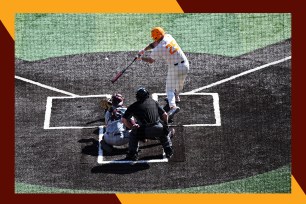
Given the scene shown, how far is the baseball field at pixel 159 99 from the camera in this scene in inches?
795

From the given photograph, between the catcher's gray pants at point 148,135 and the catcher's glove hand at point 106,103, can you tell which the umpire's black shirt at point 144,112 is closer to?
the catcher's gray pants at point 148,135

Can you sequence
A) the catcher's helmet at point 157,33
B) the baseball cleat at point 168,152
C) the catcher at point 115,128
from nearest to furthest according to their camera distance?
the baseball cleat at point 168,152
the catcher at point 115,128
the catcher's helmet at point 157,33

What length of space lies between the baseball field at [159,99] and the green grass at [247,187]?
2cm

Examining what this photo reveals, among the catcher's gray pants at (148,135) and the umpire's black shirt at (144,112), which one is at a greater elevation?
the umpire's black shirt at (144,112)

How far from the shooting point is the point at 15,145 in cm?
2136

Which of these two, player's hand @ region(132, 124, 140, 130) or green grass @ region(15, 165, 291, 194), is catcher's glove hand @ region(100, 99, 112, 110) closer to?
player's hand @ region(132, 124, 140, 130)

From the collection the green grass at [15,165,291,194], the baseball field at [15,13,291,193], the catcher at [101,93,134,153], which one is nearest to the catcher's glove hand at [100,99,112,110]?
the catcher at [101,93,134,153]

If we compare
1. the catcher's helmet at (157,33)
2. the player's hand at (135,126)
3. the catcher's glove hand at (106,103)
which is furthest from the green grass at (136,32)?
the player's hand at (135,126)

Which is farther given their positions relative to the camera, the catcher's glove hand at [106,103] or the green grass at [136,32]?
the green grass at [136,32]

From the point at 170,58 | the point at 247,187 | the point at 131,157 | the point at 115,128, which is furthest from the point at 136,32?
the point at 247,187

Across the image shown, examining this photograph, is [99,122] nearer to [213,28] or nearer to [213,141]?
[213,141]

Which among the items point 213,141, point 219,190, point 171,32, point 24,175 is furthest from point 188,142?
point 171,32

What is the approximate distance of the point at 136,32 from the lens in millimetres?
26547

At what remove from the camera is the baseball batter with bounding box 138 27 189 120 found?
2161cm
